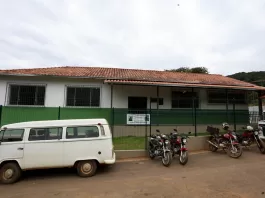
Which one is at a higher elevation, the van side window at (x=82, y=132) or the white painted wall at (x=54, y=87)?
the white painted wall at (x=54, y=87)

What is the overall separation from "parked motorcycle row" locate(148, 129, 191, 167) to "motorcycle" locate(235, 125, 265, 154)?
9.71 feet

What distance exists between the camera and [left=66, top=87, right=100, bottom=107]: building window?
11.5 m

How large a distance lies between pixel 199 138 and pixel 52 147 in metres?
6.08

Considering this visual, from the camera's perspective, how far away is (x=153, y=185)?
4520 millimetres

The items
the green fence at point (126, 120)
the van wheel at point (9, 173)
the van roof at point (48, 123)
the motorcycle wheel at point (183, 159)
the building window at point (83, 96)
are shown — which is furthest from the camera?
the building window at point (83, 96)

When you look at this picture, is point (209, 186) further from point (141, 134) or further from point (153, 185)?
point (141, 134)

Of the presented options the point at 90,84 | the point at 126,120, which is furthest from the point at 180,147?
the point at 90,84

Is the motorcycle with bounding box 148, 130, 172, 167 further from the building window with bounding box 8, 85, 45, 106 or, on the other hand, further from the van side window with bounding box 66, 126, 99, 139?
the building window with bounding box 8, 85, 45, 106

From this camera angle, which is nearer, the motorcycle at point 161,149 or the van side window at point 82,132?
the van side window at point 82,132

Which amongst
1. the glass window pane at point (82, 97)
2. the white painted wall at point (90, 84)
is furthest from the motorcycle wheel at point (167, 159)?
the glass window pane at point (82, 97)

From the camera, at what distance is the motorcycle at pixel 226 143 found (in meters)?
6.95

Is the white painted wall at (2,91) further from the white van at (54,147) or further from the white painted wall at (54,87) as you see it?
the white van at (54,147)

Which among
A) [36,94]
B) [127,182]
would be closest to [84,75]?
[36,94]

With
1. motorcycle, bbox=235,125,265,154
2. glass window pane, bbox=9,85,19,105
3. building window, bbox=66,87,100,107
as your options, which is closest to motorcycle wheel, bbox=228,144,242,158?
motorcycle, bbox=235,125,265,154
